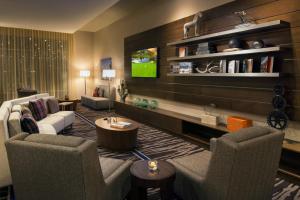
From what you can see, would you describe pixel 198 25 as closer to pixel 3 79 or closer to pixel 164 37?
pixel 164 37

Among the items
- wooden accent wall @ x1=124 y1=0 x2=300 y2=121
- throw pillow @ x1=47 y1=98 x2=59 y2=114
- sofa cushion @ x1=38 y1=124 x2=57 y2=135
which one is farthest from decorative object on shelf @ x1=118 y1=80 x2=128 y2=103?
sofa cushion @ x1=38 y1=124 x2=57 y2=135

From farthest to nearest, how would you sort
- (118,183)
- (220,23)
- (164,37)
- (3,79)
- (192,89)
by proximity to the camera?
(3,79)
(164,37)
(192,89)
(220,23)
(118,183)

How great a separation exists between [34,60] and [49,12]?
3.43m

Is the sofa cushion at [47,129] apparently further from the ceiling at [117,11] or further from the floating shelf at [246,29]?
the ceiling at [117,11]

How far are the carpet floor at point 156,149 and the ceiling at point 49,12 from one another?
285 cm

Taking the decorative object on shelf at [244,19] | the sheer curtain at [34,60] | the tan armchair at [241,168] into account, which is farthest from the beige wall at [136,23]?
the tan armchair at [241,168]

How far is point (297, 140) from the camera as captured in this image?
10.0ft

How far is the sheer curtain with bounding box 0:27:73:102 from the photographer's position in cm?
852

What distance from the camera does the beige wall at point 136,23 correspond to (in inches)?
184

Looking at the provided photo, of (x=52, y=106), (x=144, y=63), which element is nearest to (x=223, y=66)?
(x=144, y=63)

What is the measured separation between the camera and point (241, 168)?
1.63 meters

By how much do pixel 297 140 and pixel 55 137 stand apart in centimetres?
301

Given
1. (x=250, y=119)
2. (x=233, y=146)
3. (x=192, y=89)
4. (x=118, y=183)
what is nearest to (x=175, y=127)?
(x=192, y=89)

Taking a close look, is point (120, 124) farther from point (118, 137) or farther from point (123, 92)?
point (123, 92)
